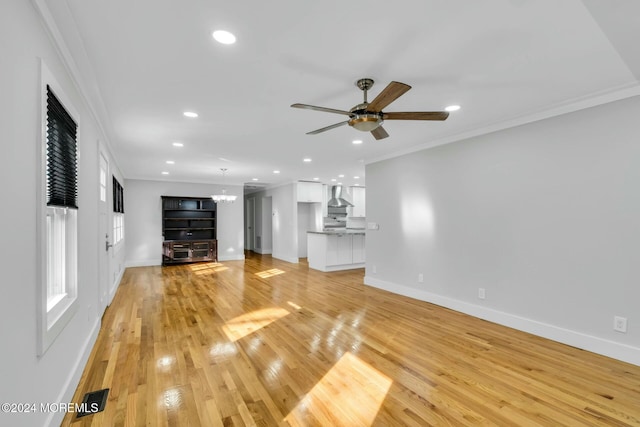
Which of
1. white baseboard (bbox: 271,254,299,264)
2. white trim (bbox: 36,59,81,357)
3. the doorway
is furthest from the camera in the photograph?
the doorway

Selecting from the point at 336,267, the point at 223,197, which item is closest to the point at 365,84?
the point at 336,267

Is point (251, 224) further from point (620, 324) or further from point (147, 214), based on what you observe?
point (620, 324)

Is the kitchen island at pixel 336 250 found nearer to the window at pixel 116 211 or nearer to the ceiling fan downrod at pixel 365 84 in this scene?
the window at pixel 116 211

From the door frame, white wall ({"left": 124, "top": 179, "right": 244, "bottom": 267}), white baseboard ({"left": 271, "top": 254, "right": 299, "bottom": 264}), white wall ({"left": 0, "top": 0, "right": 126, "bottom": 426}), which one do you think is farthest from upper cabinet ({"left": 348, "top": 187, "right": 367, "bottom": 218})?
white wall ({"left": 0, "top": 0, "right": 126, "bottom": 426})

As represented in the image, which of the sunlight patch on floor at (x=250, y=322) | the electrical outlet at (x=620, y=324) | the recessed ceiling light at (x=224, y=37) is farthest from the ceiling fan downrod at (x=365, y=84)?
the electrical outlet at (x=620, y=324)

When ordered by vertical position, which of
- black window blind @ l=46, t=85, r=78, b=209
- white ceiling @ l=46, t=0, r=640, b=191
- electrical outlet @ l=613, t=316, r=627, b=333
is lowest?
electrical outlet @ l=613, t=316, r=627, b=333

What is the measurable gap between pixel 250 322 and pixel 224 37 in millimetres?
3147

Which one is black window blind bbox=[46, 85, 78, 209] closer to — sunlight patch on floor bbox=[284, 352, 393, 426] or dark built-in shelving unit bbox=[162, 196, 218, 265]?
sunlight patch on floor bbox=[284, 352, 393, 426]

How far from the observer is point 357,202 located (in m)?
10.5

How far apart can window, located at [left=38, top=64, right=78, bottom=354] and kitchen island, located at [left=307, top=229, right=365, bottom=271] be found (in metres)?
5.35

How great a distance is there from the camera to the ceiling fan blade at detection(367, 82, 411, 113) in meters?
2.00

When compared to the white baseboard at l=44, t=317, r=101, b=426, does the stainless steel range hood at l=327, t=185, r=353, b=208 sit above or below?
above

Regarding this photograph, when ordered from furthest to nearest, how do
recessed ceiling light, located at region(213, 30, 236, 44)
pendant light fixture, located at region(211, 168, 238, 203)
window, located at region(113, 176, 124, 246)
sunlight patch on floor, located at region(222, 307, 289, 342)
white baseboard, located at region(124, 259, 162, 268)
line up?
1. white baseboard, located at region(124, 259, 162, 268)
2. pendant light fixture, located at region(211, 168, 238, 203)
3. window, located at region(113, 176, 124, 246)
4. sunlight patch on floor, located at region(222, 307, 289, 342)
5. recessed ceiling light, located at region(213, 30, 236, 44)

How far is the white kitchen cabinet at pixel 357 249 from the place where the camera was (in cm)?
770
